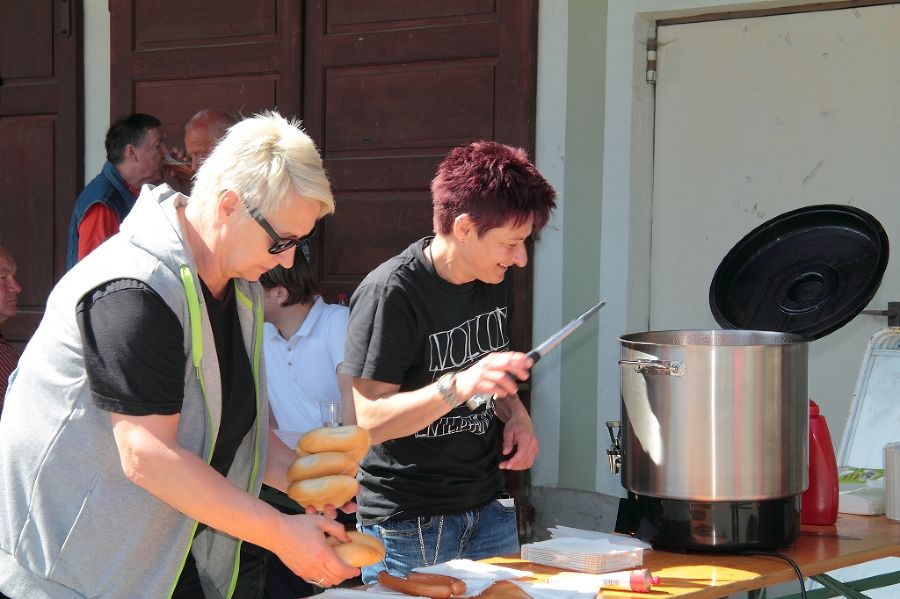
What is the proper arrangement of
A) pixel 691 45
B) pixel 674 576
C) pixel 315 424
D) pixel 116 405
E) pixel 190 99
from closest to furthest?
pixel 116 405 < pixel 674 576 < pixel 315 424 < pixel 691 45 < pixel 190 99

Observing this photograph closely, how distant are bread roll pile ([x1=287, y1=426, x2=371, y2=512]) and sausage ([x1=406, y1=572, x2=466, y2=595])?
0.20 m

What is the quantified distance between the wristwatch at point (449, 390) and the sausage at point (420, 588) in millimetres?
413

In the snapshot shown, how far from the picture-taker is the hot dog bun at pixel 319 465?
2125mm

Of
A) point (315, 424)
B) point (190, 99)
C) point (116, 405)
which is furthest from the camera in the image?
point (190, 99)

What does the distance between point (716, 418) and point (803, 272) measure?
82 centimetres

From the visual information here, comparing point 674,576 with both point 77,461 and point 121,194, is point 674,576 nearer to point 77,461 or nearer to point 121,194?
point 77,461

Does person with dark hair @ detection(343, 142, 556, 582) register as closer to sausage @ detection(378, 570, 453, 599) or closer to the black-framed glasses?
sausage @ detection(378, 570, 453, 599)

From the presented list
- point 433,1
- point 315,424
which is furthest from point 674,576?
point 433,1

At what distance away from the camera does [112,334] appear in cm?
189

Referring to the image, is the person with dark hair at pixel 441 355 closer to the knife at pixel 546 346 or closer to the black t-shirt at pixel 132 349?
the knife at pixel 546 346

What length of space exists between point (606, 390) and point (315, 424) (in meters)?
1.56

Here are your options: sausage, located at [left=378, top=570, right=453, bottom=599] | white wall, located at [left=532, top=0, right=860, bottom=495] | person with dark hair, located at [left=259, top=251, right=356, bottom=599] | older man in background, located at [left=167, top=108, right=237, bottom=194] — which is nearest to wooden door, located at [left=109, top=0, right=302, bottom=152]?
older man in background, located at [left=167, top=108, right=237, bottom=194]

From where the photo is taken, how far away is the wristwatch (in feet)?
7.97

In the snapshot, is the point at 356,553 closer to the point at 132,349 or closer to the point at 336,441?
the point at 336,441
